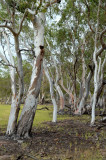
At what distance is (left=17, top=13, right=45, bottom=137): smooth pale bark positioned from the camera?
6.64 metres

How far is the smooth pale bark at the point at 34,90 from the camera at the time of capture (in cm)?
664

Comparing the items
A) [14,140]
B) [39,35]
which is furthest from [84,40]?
[14,140]

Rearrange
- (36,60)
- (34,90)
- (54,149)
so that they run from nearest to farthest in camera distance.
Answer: (54,149)
(34,90)
(36,60)

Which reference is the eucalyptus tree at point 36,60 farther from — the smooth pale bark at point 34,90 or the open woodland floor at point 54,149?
the open woodland floor at point 54,149

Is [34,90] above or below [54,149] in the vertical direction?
above

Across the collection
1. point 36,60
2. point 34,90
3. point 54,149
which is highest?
point 36,60

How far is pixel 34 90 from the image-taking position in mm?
6918

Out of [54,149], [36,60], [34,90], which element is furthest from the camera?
[36,60]

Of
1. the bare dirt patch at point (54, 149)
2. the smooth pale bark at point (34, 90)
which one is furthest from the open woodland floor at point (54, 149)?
the smooth pale bark at point (34, 90)

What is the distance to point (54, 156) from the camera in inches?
197

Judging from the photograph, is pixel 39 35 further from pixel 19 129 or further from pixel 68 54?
pixel 68 54

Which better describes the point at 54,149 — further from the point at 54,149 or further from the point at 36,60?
the point at 36,60

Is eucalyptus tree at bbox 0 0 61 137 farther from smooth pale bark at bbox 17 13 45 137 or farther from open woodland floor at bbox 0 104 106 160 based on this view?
open woodland floor at bbox 0 104 106 160

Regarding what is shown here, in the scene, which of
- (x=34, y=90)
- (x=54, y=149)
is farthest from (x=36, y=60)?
(x=54, y=149)
